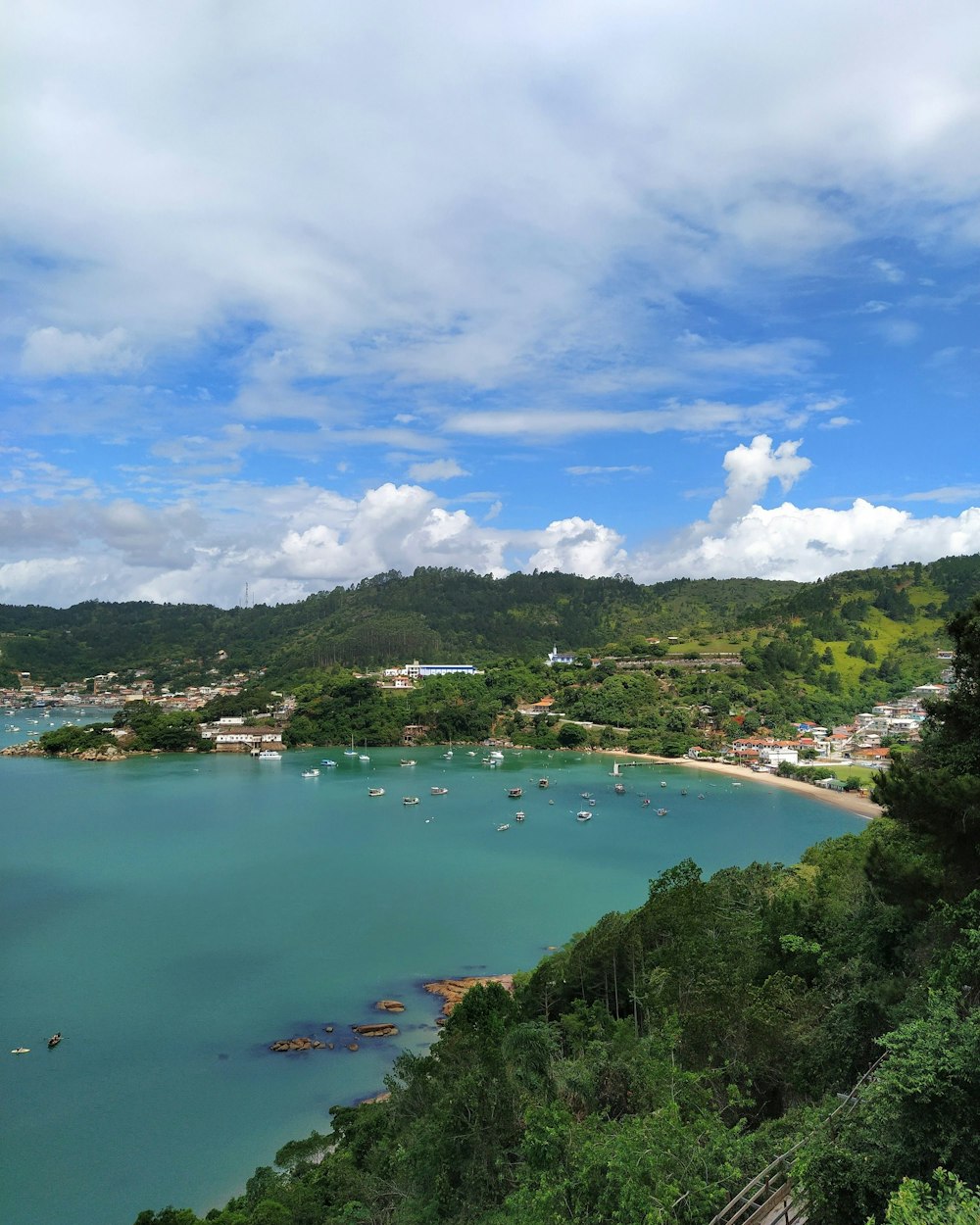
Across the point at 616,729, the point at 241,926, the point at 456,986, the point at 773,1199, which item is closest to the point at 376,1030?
the point at 456,986

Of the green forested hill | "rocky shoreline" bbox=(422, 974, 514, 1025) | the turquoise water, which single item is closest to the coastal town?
the green forested hill

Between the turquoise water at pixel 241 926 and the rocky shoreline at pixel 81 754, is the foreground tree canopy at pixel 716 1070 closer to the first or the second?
the turquoise water at pixel 241 926

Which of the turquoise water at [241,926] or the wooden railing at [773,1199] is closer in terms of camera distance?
the wooden railing at [773,1199]

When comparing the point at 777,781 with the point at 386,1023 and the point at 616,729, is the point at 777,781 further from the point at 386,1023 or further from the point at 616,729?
the point at 386,1023

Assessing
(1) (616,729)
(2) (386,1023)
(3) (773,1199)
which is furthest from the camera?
(1) (616,729)

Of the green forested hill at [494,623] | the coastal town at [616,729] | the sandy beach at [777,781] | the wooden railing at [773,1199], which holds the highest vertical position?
the green forested hill at [494,623]

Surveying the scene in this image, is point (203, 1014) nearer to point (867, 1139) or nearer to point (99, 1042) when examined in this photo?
point (99, 1042)

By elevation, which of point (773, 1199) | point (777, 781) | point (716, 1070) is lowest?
point (777, 781)

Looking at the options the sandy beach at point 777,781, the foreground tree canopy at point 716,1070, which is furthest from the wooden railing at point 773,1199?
the sandy beach at point 777,781
